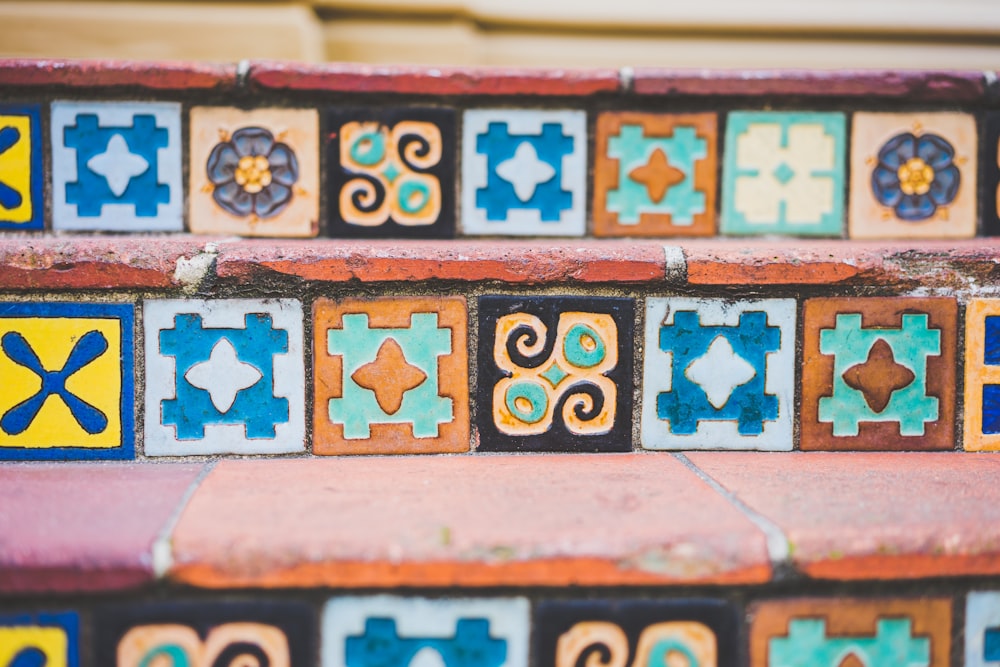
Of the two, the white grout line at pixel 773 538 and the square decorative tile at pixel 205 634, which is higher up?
the white grout line at pixel 773 538

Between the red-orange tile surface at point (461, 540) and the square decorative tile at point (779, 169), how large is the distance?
1.45 feet

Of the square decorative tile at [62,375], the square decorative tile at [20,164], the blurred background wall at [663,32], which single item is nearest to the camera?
the square decorative tile at [62,375]

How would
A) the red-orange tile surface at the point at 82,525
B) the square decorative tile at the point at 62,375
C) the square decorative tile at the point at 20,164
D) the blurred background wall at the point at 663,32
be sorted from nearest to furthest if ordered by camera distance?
the red-orange tile surface at the point at 82,525 → the square decorative tile at the point at 62,375 → the square decorative tile at the point at 20,164 → the blurred background wall at the point at 663,32

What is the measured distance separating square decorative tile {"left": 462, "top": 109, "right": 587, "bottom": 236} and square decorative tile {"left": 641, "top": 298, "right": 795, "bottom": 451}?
212 millimetres

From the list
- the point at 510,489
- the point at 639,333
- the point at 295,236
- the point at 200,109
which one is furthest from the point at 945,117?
the point at 200,109

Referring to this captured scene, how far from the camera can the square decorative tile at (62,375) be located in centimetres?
71

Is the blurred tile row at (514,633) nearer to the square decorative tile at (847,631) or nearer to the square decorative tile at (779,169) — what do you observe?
the square decorative tile at (847,631)

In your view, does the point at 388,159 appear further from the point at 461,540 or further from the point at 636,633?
the point at 636,633

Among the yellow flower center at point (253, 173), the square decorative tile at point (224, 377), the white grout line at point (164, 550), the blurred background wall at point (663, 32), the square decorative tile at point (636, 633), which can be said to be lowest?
the square decorative tile at point (636, 633)

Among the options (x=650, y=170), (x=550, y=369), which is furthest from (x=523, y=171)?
(x=550, y=369)

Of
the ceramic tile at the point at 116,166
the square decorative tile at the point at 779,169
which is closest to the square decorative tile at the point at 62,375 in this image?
the ceramic tile at the point at 116,166

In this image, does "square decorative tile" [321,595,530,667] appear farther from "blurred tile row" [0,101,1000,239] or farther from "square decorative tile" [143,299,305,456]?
"blurred tile row" [0,101,1000,239]

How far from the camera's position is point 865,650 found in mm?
572

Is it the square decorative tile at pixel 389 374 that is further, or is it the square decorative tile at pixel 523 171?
the square decorative tile at pixel 523 171
